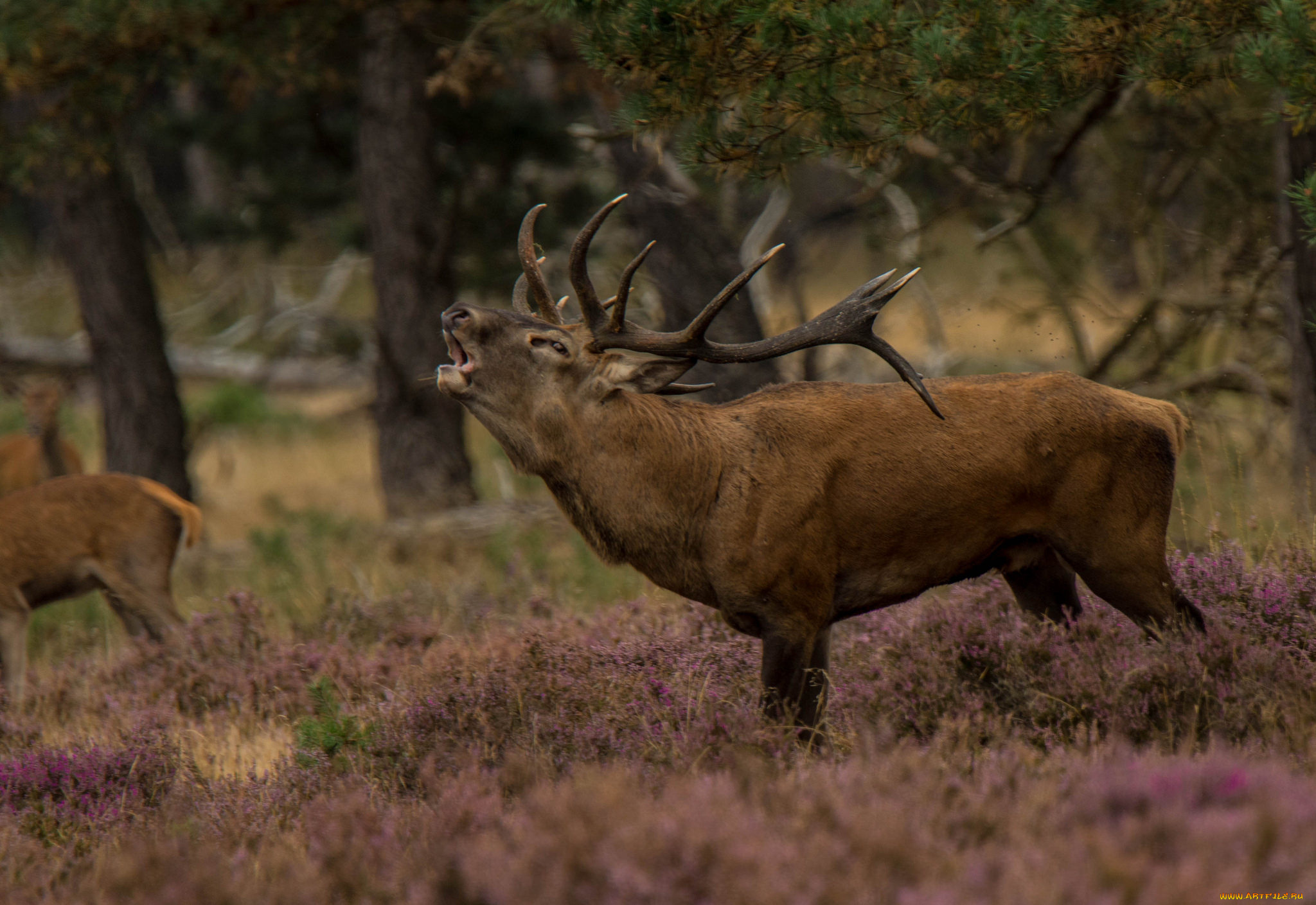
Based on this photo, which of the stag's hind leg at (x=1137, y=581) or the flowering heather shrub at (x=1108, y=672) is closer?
the flowering heather shrub at (x=1108, y=672)

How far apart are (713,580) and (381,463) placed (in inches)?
Result: 292

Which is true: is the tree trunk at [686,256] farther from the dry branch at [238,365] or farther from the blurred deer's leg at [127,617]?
the dry branch at [238,365]

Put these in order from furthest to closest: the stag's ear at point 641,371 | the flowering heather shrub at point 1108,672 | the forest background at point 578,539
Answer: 1. the stag's ear at point 641,371
2. the flowering heather shrub at point 1108,672
3. the forest background at point 578,539

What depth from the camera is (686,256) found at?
8.59 m

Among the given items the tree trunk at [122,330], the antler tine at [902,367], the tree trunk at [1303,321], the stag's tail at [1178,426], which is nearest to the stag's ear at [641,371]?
the antler tine at [902,367]

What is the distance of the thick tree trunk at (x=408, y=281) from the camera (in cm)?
1103

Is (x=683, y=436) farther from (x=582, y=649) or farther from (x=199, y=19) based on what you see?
(x=199, y=19)

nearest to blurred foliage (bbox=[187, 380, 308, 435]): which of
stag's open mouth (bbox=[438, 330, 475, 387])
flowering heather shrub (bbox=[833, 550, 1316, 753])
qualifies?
stag's open mouth (bbox=[438, 330, 475, 387])

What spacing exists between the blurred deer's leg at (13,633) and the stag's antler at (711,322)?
431cm

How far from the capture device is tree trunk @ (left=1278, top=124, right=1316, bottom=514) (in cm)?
680

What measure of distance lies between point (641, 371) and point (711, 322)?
33 cm

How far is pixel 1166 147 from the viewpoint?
32.3 feet

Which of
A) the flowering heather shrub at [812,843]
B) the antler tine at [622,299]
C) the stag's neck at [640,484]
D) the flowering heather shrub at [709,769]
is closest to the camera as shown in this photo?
the flowering heather shrub at [812,843]

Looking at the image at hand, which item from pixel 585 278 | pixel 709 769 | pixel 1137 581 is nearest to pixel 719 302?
pixel 585 278
